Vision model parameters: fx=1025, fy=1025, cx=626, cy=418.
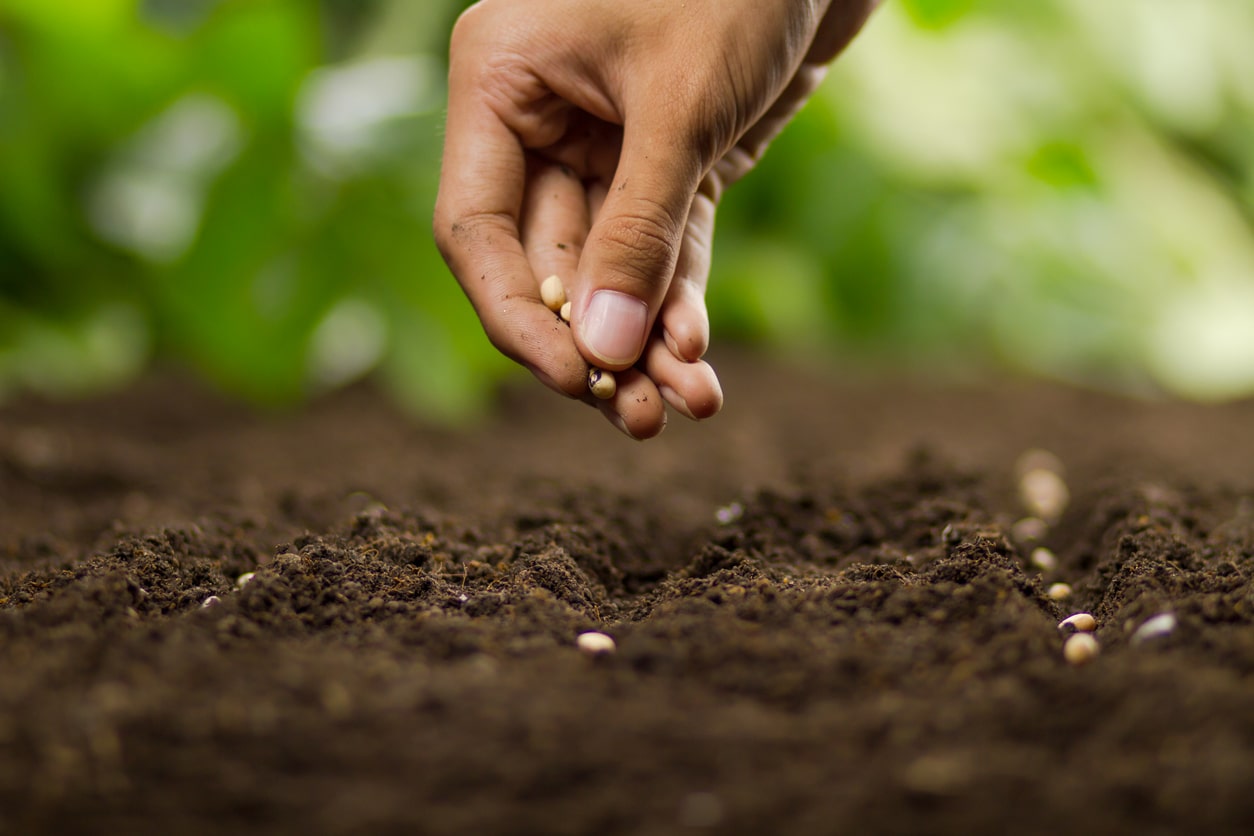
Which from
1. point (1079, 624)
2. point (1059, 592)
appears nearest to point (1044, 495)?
point (1059, 592)

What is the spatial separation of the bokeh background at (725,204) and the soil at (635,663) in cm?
103

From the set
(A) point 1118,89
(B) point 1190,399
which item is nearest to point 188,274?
(B) point 1190,399

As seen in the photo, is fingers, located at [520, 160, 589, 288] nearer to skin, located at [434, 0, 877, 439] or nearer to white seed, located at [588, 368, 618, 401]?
skin, located at [434, 0, 877, 439]

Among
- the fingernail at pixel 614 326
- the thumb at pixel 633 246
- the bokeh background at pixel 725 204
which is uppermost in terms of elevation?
the bokeh background at pixel 725 204

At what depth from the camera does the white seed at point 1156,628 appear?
0.89 metres

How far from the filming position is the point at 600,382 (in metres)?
1.03

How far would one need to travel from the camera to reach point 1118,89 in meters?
4.41

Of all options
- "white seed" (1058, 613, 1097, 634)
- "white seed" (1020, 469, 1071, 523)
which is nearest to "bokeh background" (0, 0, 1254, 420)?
"white seed" (1020, 469, 1071, 523)

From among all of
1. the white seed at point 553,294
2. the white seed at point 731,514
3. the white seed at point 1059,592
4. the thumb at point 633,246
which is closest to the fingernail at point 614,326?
the thumb at point 633,246

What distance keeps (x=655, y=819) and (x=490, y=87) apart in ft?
2.52

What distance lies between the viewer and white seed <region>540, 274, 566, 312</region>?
1091mm

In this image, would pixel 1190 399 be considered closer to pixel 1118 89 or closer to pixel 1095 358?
pixel 1095 358

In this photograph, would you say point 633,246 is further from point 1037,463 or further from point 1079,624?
point 1037,463

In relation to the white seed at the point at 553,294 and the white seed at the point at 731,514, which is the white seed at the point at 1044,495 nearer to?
the white seed at the point at 731,514
